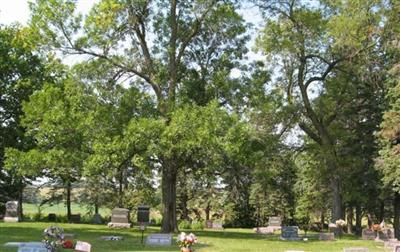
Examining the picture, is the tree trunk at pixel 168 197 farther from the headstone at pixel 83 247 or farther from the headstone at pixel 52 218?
the headstone at pixel 52 218

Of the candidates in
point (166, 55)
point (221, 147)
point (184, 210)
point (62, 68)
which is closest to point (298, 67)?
point (166, 55)

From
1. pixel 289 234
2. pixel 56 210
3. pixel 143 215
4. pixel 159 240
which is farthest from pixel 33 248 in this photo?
pixel 56 210

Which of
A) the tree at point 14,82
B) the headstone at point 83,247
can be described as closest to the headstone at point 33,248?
the headstone at point 83,247

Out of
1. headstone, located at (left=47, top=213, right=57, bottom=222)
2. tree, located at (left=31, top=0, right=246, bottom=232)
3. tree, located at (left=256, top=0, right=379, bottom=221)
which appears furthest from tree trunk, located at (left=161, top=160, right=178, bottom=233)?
headstone, located at (left=47, top=213, right=57, bottom=222)

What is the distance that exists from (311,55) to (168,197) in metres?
12.5

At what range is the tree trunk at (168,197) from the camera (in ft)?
95.7

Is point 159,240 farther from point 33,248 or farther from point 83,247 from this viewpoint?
point 33,248

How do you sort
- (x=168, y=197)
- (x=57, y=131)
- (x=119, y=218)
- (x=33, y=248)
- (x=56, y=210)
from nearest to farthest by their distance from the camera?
(x=33, y=248) < (x=57, y=131) < (x=168, y=197) < (x=119, y=218) < (x=56, y=210)

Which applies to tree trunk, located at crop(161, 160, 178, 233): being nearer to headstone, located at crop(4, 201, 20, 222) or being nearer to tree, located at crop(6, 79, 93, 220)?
tree, located at crop(6, 79, 93, 220)

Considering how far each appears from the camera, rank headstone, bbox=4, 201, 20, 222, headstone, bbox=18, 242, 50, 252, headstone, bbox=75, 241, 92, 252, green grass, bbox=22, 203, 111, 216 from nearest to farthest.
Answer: headstone, bbox=18, 242, 50, 252, headstone, bbox=75, 241, 92, 252, headstone, bbox=4, 201, 20, 222, green grass, bbox=22, 203, 111, 216

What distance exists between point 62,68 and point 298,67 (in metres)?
14.5

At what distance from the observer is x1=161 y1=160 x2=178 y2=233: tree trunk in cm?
2916

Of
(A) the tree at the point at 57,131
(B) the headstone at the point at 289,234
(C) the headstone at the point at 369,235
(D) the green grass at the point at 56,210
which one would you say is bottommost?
(C) the headstone at the point at 369,235

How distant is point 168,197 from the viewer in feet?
96.9
